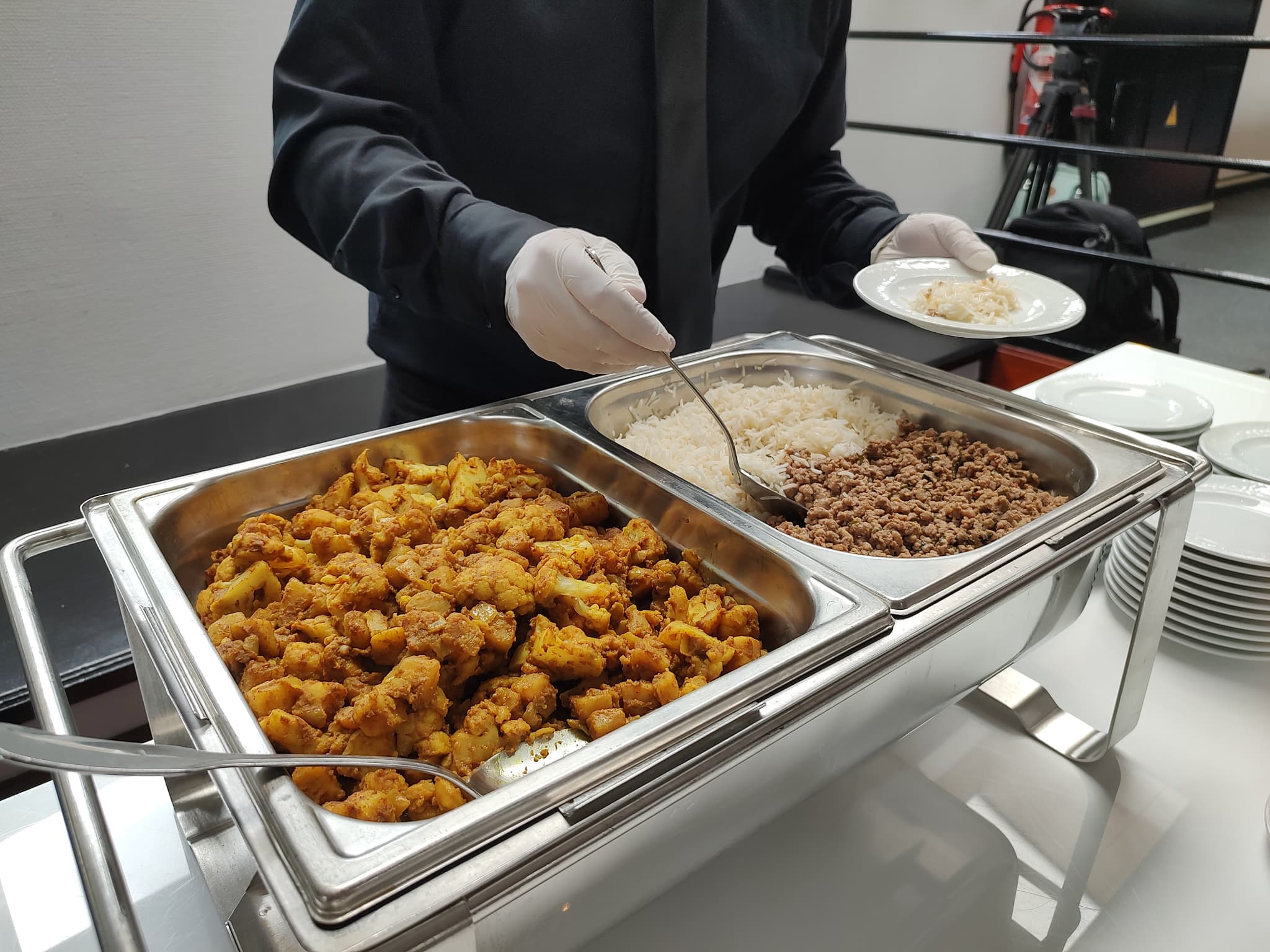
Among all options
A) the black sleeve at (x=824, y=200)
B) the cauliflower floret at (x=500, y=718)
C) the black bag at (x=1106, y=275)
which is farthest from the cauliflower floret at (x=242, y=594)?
the black bag at (x=1106, y=275)

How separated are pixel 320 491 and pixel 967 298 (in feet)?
3.70

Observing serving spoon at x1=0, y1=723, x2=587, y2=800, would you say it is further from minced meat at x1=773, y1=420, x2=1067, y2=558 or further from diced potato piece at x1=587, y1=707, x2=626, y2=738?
minced meat at x1=773, y1=420, x2=1067, y2=558

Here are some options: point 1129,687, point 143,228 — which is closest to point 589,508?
point 1129,687

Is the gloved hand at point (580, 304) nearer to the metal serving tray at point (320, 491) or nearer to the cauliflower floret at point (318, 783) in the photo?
the metal serving tray at point (320, 491)

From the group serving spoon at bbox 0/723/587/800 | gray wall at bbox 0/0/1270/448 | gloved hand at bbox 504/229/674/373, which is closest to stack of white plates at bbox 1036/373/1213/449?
gloved hand at bbox 504/229/674/373

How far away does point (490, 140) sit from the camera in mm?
1450

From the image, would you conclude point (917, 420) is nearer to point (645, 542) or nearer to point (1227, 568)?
point (1227, 568)

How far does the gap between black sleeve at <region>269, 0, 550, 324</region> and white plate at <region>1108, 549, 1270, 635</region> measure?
3.35 feet

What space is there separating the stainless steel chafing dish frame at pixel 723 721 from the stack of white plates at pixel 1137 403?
60 centimetres

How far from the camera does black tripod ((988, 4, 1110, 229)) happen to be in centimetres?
415

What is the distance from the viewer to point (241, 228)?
2.66 m

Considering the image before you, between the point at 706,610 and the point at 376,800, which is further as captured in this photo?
the point at 706,610

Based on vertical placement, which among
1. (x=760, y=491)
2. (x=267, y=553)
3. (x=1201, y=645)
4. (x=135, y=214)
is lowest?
(x=1201, y=645)

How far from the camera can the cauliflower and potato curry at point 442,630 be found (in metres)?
0.70
